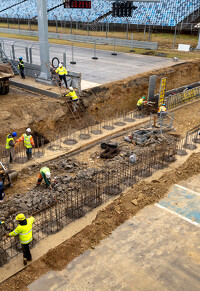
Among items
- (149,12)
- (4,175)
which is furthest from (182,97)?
(149,12)

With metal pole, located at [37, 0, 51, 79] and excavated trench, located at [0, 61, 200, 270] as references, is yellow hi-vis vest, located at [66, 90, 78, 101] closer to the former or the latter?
excavated trench, located at [0, 61, 200, 270]

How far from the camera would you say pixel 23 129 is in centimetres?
1504

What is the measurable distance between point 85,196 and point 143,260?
9.60 feet

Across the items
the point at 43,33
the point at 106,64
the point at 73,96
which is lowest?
the point at 73,96

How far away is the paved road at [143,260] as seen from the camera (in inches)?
278

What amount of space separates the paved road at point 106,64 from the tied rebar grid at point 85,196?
28.4 feet

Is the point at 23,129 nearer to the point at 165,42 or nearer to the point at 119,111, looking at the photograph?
the point at 119,111

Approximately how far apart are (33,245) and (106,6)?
148 feet

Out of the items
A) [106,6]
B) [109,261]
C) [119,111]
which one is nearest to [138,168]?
[109,261]

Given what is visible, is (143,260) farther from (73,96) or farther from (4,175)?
(73,96)

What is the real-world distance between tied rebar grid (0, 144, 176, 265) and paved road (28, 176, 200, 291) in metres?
1.42

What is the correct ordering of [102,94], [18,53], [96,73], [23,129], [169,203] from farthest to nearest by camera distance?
[18,53] → [96,73] → [102,94] → [23,129] → [169,203]

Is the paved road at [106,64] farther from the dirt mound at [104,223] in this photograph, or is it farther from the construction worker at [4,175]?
the construction worker at [4,175]

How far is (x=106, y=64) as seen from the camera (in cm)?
2494
